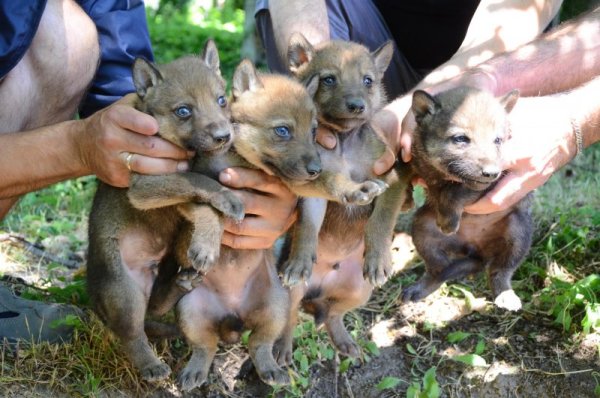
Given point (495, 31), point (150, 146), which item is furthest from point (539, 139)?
point (150, 146)

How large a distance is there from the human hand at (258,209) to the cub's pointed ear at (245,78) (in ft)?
1.45

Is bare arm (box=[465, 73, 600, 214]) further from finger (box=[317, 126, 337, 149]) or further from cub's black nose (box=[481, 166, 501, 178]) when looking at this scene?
finger (box=[317, 126, 337, 149])

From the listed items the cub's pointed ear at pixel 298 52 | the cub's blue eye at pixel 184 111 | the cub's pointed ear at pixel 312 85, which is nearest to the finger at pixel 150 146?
the cub's blue eye at pixel 184 111

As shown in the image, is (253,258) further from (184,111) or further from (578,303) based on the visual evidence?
(578,303)

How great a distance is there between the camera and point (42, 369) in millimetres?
4250

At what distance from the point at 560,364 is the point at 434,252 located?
1054mm

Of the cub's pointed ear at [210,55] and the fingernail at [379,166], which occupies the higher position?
the cub's pointed ear at [210,55]

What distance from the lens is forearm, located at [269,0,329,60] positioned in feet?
17.2

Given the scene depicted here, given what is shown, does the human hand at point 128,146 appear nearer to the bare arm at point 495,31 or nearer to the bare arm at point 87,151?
the bare arm at point 87,151

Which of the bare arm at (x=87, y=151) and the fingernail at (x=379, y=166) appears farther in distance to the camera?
the fingernail at (x=379, y=166)

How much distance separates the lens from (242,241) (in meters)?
4.20

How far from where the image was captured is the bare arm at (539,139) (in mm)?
4273

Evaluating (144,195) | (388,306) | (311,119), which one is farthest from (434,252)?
(144,195)

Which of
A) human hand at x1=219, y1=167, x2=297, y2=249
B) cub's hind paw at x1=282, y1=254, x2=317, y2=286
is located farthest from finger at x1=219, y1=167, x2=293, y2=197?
cub's hind paw at x1=282, y1=254, x2=317, y2=286
